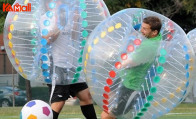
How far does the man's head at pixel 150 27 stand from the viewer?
6.75 metres

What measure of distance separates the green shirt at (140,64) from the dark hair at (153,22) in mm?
214

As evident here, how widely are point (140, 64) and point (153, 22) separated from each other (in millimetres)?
548

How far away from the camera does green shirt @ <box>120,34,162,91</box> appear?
6547mm

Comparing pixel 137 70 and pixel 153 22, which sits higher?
pixel 153 22

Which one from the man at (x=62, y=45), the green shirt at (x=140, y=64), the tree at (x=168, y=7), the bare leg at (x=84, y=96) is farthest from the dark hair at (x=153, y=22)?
the tree at (x=168, y=7)

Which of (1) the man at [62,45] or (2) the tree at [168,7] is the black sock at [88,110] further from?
(2) the tree at [168,7]

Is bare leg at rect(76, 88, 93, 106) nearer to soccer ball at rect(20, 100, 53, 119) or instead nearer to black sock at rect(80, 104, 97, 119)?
black sock at rect(80, 104, 97, 119)

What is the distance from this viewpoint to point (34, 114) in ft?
22.9

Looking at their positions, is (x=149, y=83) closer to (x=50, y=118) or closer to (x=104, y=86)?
(x=104, y=86)

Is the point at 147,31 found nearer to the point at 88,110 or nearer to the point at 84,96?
the point at 84,96

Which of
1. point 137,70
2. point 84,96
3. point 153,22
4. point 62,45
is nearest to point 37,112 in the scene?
point 62,45

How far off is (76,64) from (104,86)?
0.89 metres

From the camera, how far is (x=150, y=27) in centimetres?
675

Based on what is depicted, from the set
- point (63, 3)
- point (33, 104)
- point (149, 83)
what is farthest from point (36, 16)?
point (149, 83)
